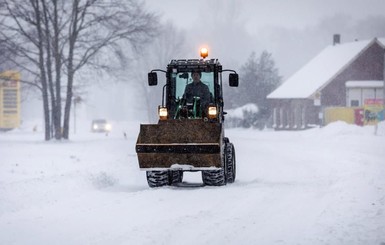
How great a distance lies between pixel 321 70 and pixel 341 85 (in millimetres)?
2614

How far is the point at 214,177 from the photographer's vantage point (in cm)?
1239

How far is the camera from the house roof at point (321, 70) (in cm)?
4850

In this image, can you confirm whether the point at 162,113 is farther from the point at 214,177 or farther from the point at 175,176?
the point at 214,177

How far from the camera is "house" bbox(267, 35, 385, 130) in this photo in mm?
48719

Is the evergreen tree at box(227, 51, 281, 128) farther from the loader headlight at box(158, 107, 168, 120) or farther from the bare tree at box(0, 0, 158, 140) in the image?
the loader headlight at box(158, 107, 168, 120)

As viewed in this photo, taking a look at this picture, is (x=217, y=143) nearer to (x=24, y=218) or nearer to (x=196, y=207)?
(x=196, y=207)

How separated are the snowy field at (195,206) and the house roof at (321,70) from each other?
3117 cm

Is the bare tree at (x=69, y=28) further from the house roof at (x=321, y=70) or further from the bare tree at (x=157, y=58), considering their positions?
the bare tree at (x=157, y=58)

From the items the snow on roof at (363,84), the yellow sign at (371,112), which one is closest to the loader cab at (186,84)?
the yellow sign at (371,112)

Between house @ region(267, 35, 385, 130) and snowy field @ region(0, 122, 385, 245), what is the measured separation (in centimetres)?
3136

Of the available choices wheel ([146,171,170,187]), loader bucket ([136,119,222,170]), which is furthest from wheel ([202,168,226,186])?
wheel ([146,171,170,187])

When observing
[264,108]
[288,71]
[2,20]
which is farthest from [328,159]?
[288,71]

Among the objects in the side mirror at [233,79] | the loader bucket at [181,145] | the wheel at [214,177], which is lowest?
the wheel at [214,177]

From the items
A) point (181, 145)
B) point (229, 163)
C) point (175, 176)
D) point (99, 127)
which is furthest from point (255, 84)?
point (181, 145)
